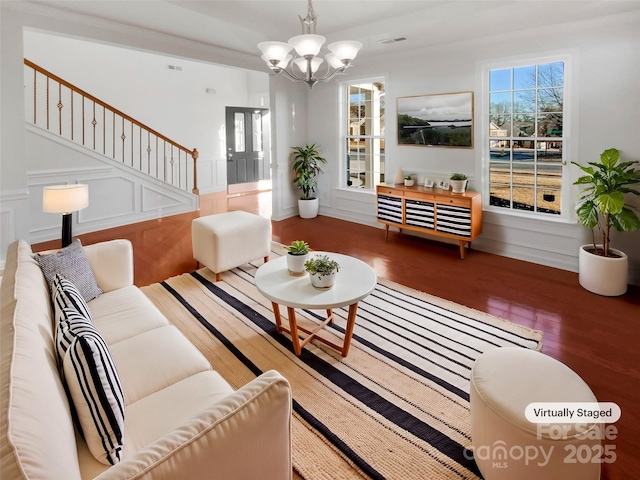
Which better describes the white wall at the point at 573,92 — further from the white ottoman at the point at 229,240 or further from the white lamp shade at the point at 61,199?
the white lamp shade at the point at 61,199

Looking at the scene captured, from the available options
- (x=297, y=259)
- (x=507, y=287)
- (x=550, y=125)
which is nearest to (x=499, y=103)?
(x=550, y=125)

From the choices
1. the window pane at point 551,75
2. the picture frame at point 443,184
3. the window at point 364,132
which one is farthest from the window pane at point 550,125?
the window at point 364,132

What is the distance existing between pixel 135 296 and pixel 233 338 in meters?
0.76

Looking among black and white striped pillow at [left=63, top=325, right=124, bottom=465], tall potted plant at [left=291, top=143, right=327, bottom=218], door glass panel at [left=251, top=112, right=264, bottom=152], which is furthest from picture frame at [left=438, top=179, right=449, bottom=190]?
door glass panel at [left=251, top=112, right=264, bottom=152]

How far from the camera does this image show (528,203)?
4.65 metres

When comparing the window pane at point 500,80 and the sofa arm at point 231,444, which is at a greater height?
the window pane at point 500,80

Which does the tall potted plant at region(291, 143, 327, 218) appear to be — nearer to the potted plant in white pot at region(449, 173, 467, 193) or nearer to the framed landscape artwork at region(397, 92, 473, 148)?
the framed landscape artwork at region(397, 92, 473, 148)

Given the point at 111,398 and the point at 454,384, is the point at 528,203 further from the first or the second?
the point at 111,398

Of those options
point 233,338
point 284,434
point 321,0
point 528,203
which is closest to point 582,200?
point 528,203

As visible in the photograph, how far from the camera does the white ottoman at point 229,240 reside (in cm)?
397

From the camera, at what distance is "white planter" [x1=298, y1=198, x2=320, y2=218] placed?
674 centimetres

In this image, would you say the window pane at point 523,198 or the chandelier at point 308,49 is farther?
the window pane at point 523,198

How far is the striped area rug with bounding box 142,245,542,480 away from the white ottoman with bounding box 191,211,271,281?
0.27m

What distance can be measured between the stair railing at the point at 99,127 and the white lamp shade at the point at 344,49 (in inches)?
157
